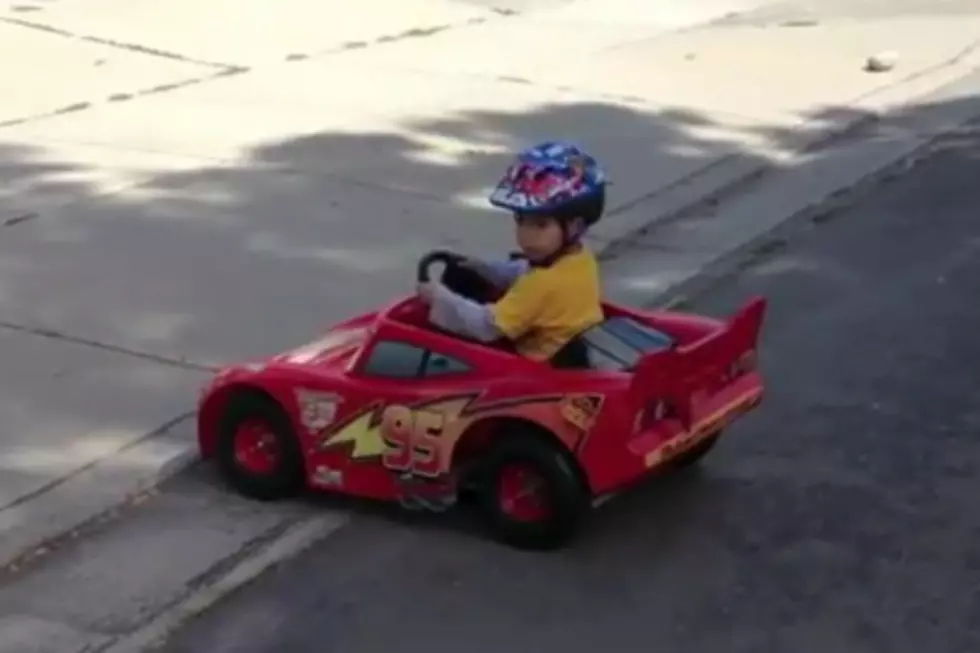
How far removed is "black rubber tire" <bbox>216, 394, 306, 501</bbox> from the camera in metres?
6.01

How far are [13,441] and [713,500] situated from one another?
216cm

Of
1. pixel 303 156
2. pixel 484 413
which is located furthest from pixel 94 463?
pixel 303 156

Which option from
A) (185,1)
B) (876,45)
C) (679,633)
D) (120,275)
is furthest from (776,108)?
(679,633)

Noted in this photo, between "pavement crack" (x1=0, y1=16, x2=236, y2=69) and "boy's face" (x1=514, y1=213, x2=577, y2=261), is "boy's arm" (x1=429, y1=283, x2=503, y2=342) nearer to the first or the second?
"boy's face" (x1=514, y1=213, x2=577, y2=261)

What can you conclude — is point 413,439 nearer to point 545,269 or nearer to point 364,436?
point 364,436

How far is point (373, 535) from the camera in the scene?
19.5ft

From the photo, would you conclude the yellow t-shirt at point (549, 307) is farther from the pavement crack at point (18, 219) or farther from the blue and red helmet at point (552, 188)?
the pavement crack at point (18, 219)

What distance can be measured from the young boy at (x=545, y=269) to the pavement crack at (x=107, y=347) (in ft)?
4.77

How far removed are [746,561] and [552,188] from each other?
1179 millimetres

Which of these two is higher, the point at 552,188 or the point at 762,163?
the point at 552,188

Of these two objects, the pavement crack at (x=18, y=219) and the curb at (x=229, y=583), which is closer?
the curb at (x=229, y=583)

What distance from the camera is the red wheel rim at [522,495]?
569 centimetres

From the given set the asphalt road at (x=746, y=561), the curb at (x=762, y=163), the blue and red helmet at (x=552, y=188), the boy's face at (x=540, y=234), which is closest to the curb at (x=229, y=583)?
the asphalt road at (x=746, y=561)

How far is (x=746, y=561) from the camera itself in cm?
574
